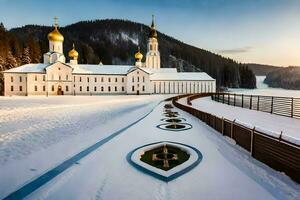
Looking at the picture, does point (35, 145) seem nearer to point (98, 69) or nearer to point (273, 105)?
point (273, 105)

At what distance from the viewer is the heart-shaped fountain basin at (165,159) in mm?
6949

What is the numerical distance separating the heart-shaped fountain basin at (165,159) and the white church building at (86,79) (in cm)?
5887

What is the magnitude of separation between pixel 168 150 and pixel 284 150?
4600 mm

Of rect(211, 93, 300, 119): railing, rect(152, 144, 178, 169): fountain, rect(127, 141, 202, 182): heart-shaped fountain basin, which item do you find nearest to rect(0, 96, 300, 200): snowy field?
rect(127, 141, 202, 182): heart-shaped fountain basin

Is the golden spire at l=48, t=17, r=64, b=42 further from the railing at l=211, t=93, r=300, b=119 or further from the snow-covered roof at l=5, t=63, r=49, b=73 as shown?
the railing at l=211, t=93, r=300, b=119

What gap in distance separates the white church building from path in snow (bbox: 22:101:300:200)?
59448 mm

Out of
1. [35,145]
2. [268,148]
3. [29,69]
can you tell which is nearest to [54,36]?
[29,69]

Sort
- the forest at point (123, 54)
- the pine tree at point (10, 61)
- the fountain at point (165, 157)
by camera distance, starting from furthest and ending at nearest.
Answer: the forest at point (123, 54) → the pine tree at point (10, 61) → the fountain at point (165, 157)

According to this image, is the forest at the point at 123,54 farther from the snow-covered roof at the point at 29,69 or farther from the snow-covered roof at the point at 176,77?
the snow-covered roof at the point at 176,77

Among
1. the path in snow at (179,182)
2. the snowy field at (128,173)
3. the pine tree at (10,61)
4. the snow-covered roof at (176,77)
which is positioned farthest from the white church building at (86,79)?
the path in snow at (179,182)

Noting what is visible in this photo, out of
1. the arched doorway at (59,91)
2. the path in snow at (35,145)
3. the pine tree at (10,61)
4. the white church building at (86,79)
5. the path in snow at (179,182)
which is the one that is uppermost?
the pine tree at (10,61)

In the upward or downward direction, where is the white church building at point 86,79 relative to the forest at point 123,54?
downward

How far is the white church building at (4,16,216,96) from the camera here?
60.2 meters

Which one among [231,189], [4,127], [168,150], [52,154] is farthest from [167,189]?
[4,127]
